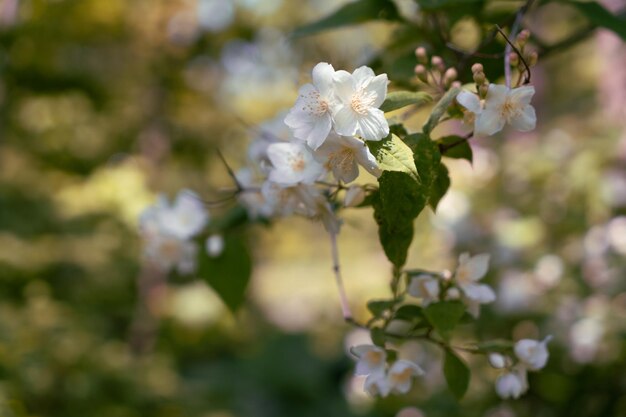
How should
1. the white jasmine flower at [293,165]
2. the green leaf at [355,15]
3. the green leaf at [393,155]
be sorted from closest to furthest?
the green leaf at [393,155], the white jasmine flower at [293,165], the green leaf at [355,15]

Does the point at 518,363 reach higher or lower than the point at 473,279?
lower

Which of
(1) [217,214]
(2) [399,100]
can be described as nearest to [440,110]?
(2) [399,100]

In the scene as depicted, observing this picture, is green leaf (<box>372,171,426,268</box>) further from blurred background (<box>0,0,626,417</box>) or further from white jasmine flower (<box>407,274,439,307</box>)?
blurred background (<box>0,0,626,417</box>)

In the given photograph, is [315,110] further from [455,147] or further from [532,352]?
[532,352]

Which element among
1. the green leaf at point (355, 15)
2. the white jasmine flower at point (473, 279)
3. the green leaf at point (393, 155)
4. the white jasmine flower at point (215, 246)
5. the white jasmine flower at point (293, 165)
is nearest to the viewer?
the green leaf at point (393, 155)

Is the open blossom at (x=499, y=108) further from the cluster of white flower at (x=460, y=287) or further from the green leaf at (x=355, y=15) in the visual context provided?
the green leaf at (x=355, y=15)

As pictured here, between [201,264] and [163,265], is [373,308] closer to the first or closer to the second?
[201,264]

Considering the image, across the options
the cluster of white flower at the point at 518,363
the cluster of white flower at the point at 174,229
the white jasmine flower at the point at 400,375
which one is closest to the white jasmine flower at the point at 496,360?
the cluster of white flower at the point at 518,363
